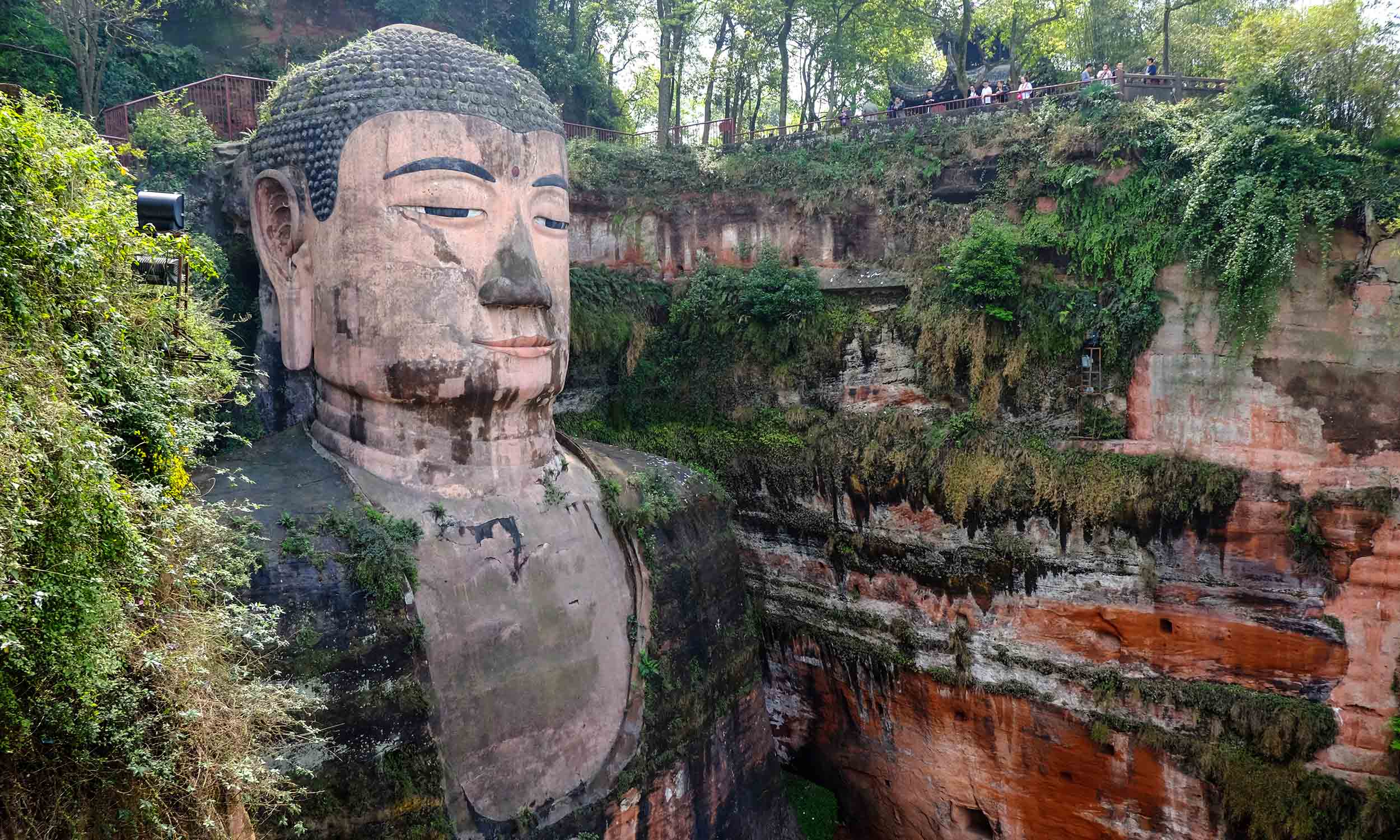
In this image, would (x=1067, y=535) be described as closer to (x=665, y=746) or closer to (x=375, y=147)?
(x=665, y=746)

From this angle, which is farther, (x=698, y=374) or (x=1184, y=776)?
(x=698, y=374)

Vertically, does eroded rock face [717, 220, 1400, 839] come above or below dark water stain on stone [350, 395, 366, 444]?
below

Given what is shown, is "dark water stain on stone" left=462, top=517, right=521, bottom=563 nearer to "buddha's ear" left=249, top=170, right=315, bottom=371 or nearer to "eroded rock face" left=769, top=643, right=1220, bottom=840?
"buddha's ear" left=249, top=170, right=315, bottom=371

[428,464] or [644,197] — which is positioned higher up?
[644,197]

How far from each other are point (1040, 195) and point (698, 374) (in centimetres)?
505

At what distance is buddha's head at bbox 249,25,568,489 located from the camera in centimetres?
718

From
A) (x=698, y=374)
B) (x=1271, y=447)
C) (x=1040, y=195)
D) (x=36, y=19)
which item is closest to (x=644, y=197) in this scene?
(x=698, y=374)

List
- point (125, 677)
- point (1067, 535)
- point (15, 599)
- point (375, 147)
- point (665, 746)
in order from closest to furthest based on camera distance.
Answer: point (15, 599) → point (125, 677) → point (375, 147) → point (665, 746) → point (1067, 535)

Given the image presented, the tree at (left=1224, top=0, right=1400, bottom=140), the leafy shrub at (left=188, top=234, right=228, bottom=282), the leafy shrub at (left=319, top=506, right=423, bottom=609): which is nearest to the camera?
the leafy shrub at (left=319, top=506, right=423, bottom=609)

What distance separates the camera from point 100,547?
395cm

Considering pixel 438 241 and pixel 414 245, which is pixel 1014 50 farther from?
pixel 414 245

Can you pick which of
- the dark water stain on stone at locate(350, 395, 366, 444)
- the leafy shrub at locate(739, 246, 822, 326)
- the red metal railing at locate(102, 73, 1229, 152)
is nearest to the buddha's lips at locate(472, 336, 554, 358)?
the dark water stain on stone at locate(350, 395, 366, 444)

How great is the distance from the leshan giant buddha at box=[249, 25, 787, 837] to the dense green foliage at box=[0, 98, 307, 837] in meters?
1.93

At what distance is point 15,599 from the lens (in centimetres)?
342
